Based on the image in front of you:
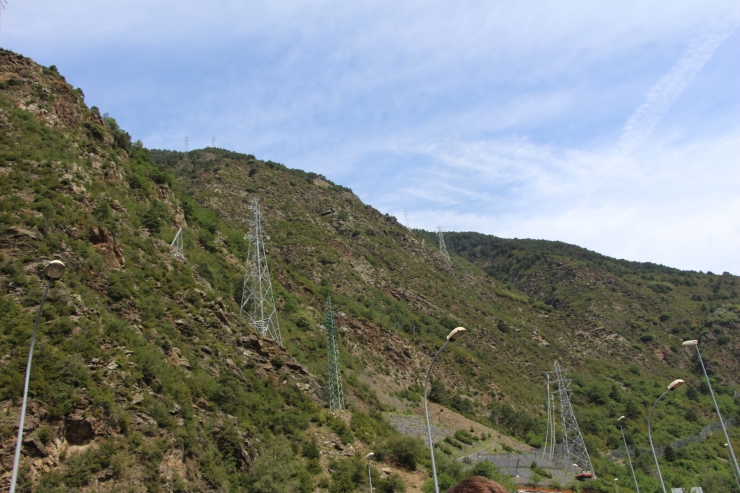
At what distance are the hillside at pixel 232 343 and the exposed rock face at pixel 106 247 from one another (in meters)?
0.13

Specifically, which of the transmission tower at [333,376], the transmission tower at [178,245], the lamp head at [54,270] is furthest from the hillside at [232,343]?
the lamp head at [54,270]

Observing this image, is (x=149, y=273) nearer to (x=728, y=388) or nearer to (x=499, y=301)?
(x=499, y=301)

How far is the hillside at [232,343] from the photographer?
758 inches

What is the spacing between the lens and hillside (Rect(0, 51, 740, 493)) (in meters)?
19.3

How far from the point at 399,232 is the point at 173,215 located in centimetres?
7014

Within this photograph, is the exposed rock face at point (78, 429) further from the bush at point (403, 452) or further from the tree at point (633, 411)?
the tree at point (633, 411)

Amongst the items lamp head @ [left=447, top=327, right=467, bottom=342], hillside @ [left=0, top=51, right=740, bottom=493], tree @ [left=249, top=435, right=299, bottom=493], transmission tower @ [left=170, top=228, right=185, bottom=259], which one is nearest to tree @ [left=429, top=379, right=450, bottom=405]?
hillside @ [left=0, top=51, right=740, bottom=493]

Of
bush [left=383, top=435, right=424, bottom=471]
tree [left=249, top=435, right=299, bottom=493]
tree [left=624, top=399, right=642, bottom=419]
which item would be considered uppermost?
tree [left=249, top=435, right=299, bottom=493]

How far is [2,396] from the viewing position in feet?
54.2

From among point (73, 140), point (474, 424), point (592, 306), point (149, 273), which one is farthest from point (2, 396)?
point (592, 306)

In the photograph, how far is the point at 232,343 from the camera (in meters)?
32.6

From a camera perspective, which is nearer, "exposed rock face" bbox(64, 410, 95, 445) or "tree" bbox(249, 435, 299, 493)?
"exposed rock face" bbox(64, 410, 95, 445)

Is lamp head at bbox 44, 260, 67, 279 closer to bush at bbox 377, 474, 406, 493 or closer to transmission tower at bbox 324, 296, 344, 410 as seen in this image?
bush at bbox 377, 474, 406, 493

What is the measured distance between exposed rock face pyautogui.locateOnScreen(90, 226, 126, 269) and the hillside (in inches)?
5.1
